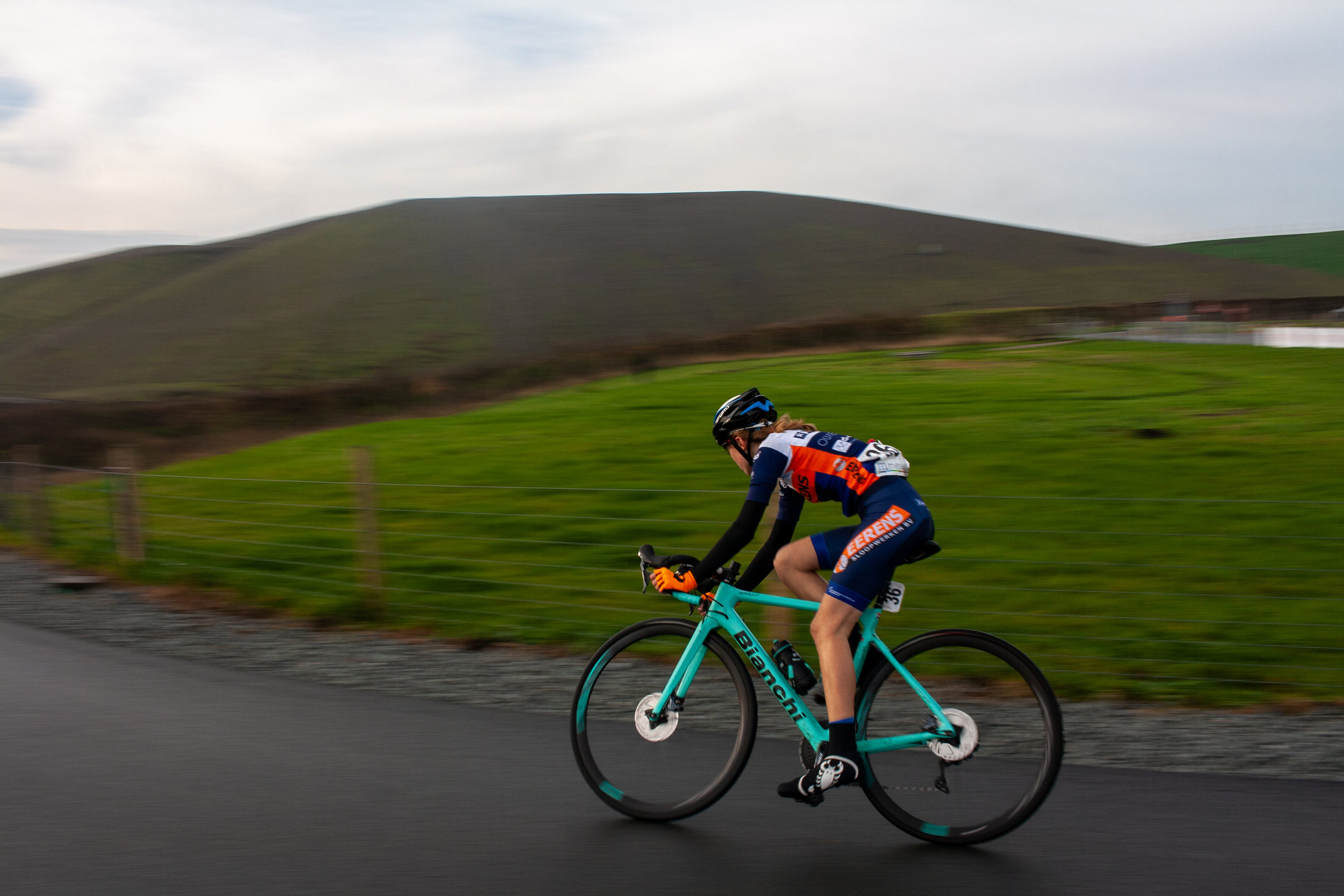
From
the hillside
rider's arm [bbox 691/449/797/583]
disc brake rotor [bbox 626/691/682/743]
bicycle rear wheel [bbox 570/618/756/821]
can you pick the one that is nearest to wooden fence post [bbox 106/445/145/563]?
bicycle rear wheel [bbox 570/618/756/821]

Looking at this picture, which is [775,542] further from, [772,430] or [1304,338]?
[1304,338]

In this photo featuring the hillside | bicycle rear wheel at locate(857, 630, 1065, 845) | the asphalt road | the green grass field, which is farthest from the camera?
the hillside

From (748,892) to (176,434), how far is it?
32.9 meters

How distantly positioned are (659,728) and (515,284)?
50.1 meters

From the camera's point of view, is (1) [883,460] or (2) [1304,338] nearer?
(1) [883,460]

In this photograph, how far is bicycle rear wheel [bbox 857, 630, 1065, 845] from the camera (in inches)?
153

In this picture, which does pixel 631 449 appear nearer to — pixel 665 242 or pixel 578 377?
pixel 578 377

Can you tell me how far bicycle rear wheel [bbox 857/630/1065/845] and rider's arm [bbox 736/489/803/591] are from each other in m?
0.54

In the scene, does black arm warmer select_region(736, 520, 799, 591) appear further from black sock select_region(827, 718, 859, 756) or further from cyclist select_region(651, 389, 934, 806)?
black sock select_region(827, 718, 859, 756)

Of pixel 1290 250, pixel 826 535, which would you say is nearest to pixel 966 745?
pixel 826 535

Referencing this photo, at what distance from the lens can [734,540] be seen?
393cm

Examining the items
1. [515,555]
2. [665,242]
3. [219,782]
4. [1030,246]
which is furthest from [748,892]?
[1030,246]

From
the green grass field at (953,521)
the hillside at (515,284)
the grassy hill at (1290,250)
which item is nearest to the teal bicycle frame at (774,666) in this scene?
the green grass field at (953,521)

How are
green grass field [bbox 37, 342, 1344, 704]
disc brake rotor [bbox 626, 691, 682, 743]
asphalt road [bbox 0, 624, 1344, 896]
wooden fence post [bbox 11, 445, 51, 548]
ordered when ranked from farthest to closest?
1. wooden fence post [bbox 11, 445, 51, 548]
2. green grass field [bbox 37, 342, 1344, 704]
3. disc brake rotor [bbox 626, 691, 682, 743]
4. asphalt road [bbox 0, 624, 1344, 896]
